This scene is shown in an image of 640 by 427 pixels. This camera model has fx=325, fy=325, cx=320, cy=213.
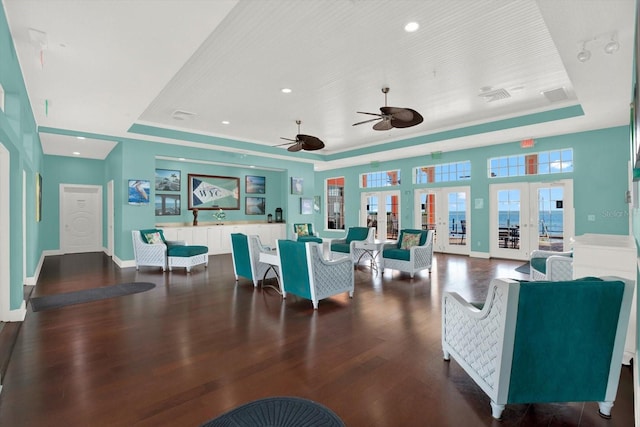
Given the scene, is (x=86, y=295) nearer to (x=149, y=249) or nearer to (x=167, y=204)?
(x=149, y=249)

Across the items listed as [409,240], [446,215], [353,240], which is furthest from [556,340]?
[446,215]

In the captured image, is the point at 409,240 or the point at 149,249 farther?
the point at 149,249

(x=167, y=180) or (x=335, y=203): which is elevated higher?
(x=167, y=180)

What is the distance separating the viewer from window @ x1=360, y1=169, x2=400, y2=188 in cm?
1116

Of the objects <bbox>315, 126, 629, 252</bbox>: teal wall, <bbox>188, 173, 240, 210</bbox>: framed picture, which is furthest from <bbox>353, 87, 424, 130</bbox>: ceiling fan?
<bbox>188, 173, 240, 210</bbox>: framed picture

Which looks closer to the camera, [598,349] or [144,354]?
[598,349]

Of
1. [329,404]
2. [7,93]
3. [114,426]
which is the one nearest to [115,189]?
[7,93]

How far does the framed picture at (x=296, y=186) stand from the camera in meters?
10.8

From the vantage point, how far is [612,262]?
271 centimetres

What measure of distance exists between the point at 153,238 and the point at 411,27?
644cm

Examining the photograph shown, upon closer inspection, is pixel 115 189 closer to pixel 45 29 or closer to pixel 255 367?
pixel 45 29

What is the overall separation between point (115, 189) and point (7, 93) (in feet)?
15.4

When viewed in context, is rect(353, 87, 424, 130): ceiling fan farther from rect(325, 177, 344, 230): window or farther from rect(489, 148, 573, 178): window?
rect(325, 177, 344, 230): window

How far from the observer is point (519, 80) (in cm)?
512
